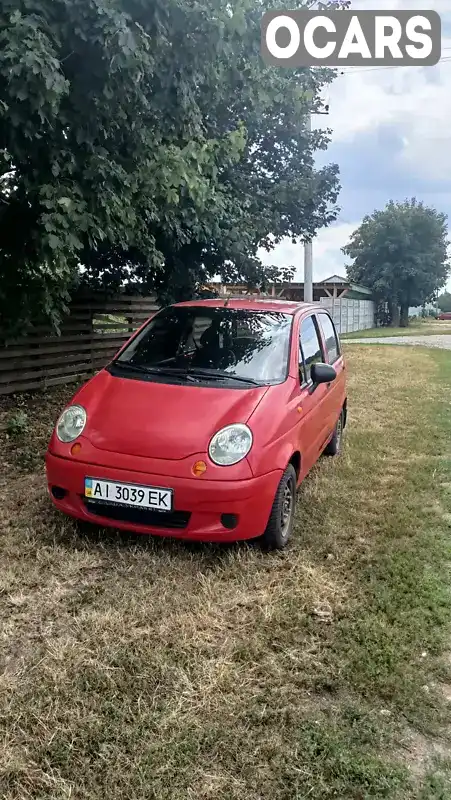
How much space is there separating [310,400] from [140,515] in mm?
1650

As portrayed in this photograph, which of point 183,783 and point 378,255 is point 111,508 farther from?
point 378,255

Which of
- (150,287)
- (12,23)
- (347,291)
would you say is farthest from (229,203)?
(347,291)

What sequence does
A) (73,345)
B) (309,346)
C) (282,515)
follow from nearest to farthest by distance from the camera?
(282,515)
(309,346)
(73,345)

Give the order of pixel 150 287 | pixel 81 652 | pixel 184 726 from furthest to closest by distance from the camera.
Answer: pixel 150 287 → pixel 81 652 → pixel 184 726

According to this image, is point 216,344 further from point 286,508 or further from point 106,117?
point 106,117

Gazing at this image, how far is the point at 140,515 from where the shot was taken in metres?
3.45

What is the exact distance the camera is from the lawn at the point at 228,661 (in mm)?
2020

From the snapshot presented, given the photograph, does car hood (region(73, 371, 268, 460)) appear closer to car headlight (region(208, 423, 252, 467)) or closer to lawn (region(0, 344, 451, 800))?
car headlight (region(208, 423, 252, 467))

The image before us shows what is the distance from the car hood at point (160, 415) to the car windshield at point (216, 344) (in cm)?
28

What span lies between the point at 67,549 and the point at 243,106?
674 centimetres

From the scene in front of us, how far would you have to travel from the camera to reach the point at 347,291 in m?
35.8

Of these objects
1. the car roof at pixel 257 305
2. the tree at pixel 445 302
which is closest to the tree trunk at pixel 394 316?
the car roof at pixel 257 305

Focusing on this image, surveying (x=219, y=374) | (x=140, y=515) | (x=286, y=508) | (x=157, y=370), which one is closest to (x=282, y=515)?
(x=286, y=508)

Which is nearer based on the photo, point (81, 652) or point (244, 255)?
point (81, 652)
